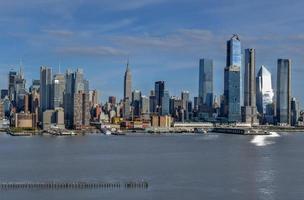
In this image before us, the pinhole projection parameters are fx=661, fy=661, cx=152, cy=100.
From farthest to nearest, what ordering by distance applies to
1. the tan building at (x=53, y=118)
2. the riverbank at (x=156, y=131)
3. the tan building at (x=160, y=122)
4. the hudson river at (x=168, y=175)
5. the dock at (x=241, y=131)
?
1. the tan building at (x=160, y=122)
2. the tan building at (x=53, y=118)
3. the dock at (x=241, y=131)
4. the riverbank at (x=156, y=131)
5. the hudson river at (x=168, y=175)

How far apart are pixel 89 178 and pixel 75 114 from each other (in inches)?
5454

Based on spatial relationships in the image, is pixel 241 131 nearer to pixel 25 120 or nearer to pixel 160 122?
pixel 160 122

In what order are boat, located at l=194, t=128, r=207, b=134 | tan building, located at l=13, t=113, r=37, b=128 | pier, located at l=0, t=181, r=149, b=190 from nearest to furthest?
pier, located at l=0, t=181, r=149, b=190
tan building, located at l=13, t=113, r=37, b=128
boat, located at l=194, t=128, r=207, b=134

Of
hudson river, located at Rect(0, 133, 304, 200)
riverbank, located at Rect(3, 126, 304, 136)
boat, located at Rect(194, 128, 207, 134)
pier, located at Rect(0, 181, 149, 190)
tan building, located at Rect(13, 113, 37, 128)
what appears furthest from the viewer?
boat, located at Rect(194, 128, 207, 134)

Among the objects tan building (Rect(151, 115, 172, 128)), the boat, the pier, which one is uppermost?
tan building (Rect(151, 115, 172, 128))

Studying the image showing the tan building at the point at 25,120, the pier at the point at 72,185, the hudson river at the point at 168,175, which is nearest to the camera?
the hudson river at the point at 168,175

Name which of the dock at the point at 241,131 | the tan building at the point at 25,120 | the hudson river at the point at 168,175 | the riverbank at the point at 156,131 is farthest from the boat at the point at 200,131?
the hudson river at the point at 168,175

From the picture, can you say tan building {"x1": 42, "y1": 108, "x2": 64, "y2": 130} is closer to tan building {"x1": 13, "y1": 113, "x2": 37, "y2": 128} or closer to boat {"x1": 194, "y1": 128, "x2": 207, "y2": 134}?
tan building {"x1": 13, "y1": 113, "x2": 37, "y2": 128}

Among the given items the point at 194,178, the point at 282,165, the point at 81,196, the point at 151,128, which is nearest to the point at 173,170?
the point at 194,178

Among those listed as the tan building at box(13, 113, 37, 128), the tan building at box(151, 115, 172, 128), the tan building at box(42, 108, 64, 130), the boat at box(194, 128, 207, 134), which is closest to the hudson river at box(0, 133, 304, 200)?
the tan building at box(13, 113, 37, 128)

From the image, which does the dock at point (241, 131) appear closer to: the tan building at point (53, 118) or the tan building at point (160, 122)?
the tan building at point (160, 122)

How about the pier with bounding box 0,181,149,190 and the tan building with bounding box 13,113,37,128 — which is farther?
the tan building with bounding box 13,113,37,128

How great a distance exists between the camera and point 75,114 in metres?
182

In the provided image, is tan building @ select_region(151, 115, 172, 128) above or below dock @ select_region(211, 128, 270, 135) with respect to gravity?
above
